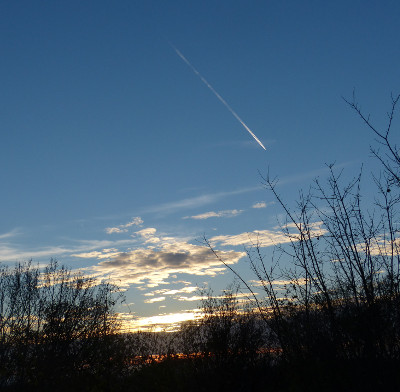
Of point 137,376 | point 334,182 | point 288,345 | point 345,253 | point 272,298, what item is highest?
point 334,182

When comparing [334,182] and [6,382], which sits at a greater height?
[334,182]

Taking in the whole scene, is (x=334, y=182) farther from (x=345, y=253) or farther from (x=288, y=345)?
(x=288, y=345)

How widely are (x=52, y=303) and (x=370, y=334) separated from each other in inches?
667

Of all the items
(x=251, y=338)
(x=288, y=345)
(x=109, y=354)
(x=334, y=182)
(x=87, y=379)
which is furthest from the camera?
(x=109, y=354)

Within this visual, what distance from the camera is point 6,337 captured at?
21.8 metres

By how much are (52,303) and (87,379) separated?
293 inches

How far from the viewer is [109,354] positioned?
69.7 feet

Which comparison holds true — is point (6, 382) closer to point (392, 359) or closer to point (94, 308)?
point (94, 308)

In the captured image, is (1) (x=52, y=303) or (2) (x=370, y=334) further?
(1) (x=52, y=303)

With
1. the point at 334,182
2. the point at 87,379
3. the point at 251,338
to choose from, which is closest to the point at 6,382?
the point at 87,379

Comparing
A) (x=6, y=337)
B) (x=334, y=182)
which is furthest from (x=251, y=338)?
(x=6, y=337)

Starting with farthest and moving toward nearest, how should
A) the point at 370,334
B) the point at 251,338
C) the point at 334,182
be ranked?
the point at 251,338 → the point at 334,182 → the point at 370,334

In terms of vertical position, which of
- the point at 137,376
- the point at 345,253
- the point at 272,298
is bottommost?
the point at 137,376

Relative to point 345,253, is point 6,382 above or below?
below
